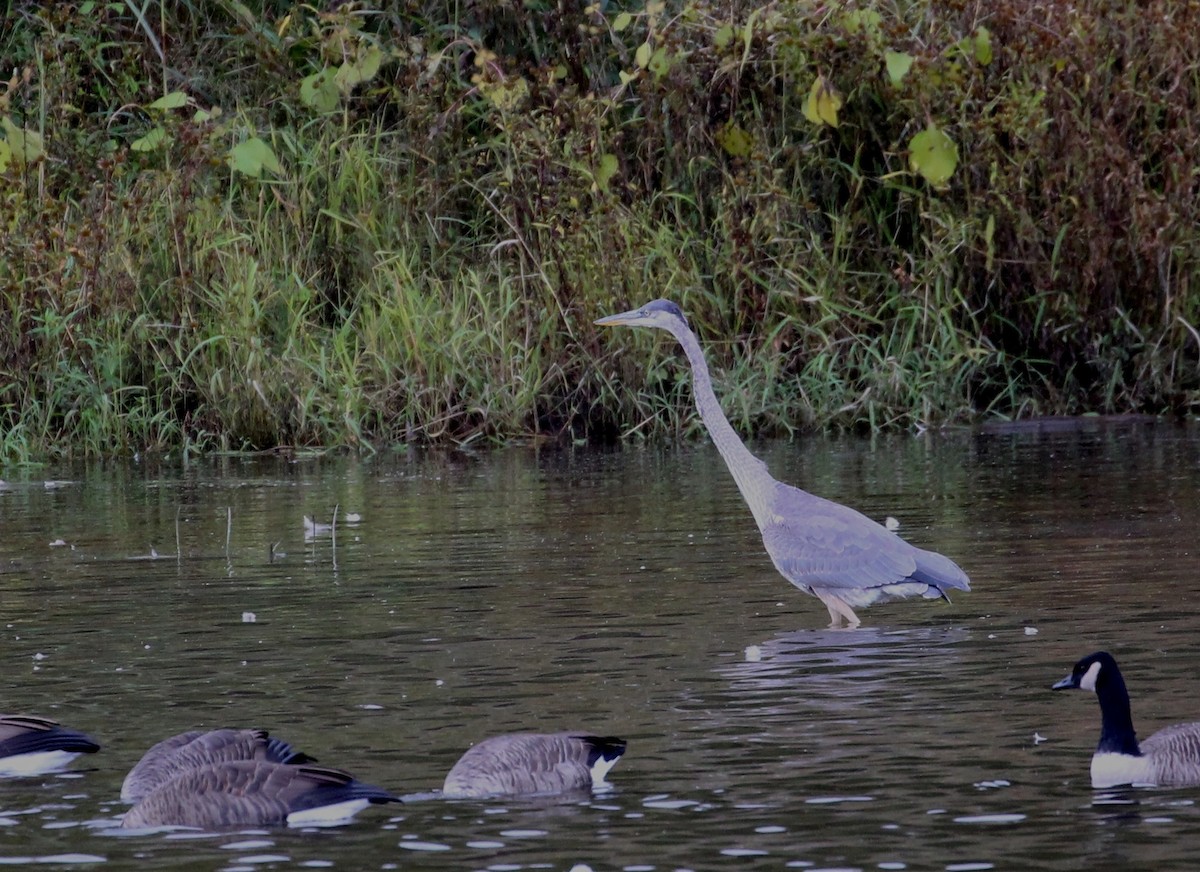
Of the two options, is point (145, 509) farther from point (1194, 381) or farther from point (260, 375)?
point (1194, 381)

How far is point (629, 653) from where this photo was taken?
7.61m

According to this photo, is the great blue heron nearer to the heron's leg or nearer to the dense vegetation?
the heron's leg

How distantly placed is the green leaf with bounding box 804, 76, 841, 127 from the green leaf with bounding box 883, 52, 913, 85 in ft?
1.45

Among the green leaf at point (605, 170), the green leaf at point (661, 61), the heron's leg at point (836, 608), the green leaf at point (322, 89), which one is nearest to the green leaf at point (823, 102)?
the green leaf at point (661, 61)

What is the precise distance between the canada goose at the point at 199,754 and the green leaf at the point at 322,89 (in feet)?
37.0

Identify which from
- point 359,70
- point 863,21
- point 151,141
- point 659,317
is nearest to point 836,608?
point 659,317

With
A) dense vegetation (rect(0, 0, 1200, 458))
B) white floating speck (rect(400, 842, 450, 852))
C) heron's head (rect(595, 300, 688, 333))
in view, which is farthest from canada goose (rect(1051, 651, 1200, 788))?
dense vegetation (rect(0, 0, 1200, 458))

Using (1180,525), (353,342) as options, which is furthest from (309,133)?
(1180,525)

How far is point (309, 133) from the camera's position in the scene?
17188 mm

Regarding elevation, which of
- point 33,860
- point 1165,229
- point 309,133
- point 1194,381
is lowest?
point 33,860

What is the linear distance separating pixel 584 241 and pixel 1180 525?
6.54 m

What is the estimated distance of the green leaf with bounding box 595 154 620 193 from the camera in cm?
1582

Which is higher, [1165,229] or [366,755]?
[1165,229]

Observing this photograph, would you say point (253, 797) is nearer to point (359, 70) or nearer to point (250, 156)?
point (250, 156)
